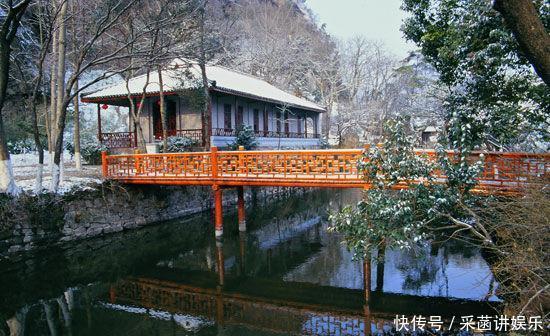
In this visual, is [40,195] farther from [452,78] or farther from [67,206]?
[452,78]

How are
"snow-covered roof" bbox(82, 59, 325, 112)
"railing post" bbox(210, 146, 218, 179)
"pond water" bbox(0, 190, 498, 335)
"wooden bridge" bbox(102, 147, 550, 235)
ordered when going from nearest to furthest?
"pond water" bbox(0, 190, 498, 335), "wooden bridge" bbox(102, 147, 550, 235), "railing post" bbox(210, 146, 218, 179), "snow-covered roof" bbox(82, 59, 325, 112)

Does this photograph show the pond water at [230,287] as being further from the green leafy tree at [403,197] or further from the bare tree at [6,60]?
the bare tree at [6,60]

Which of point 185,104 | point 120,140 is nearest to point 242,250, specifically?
point 185,104

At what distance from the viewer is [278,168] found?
38.9ft

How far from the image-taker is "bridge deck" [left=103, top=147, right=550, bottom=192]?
8.52 meters

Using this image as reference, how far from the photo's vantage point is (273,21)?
47.5m

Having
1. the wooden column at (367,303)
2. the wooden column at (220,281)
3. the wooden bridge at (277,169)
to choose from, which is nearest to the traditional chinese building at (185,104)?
the wooden bridge at (277,169)

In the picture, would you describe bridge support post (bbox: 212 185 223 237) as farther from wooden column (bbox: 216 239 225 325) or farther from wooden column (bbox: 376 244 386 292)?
wooden column (bbox: 376 244 386 292)

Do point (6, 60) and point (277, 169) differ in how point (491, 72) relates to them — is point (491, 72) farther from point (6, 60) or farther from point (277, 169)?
point (6, 60)

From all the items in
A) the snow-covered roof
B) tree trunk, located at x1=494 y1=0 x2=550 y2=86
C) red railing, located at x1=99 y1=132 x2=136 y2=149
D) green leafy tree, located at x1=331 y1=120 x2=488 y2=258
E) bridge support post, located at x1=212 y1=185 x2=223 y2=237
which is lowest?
bridge support post, located at x1=212 y1=185 x2=223 y2=237

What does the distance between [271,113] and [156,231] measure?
1638 centimetres

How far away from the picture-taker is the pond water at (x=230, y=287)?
770 cm

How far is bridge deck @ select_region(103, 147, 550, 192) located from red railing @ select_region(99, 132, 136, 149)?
24.2ft

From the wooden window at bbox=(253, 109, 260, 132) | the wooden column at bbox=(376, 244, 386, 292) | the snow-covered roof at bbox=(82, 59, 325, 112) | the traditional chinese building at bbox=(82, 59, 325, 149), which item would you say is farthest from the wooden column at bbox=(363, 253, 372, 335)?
the wooden window at bbox=(253, 109, 260, 132)
